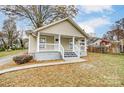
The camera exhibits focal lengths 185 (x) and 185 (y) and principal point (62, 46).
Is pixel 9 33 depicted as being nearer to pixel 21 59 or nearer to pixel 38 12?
pixel 21 59

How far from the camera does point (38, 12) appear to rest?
7.37 m

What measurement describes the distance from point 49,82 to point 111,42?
12.9 ft

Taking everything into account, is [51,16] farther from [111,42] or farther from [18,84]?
[18,84]

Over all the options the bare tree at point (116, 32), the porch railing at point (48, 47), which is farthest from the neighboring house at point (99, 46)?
the porch railing at point (48, 47)

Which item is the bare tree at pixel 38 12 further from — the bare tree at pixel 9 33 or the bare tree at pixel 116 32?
the bare tree at pixel 116 32

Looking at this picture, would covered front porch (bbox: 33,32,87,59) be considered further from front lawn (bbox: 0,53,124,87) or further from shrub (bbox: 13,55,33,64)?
front lawn (bbox: 0,53,124,87)

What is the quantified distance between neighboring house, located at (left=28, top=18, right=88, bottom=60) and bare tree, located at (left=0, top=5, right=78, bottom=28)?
0.59 metres

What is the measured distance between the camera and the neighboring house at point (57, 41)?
8.59m

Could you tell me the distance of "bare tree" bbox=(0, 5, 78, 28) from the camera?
22.1 ft

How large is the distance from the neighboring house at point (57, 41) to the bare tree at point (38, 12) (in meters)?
0.59

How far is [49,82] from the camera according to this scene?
497cm

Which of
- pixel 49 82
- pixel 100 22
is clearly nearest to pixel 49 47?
pixel 100 22

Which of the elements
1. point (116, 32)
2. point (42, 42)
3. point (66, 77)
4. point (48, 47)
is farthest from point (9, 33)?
point (116, 32)

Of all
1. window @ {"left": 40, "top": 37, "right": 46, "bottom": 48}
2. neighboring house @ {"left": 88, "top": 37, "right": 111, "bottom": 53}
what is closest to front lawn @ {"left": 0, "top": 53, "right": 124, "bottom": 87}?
neighboring house @ {"left": 88, "top": 37, "right": 111, "bottom": 53}
